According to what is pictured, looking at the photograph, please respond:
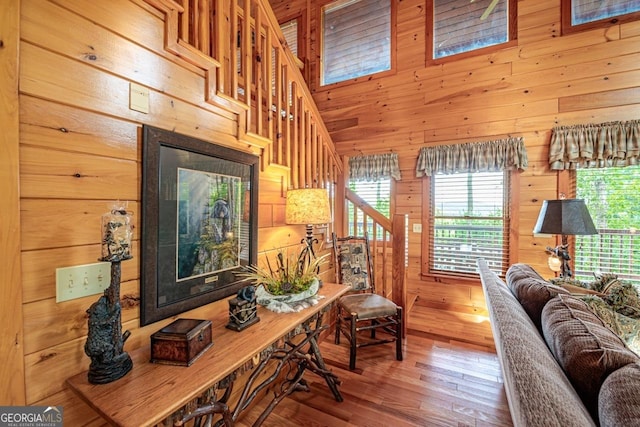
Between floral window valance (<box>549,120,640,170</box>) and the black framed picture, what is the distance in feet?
11.1

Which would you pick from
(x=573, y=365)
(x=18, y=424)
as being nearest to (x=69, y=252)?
(x=18, y=424)

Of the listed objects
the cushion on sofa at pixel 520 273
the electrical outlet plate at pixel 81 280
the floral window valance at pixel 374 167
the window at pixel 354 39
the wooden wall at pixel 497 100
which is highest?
the window at pixel 354 39

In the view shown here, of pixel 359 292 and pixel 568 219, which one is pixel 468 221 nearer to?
pixel 568 219

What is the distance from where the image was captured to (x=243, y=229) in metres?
1.82

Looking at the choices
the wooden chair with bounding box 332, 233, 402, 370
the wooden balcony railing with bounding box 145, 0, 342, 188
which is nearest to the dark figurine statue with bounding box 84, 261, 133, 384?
the wooden balcony railing with bounding box 145, 0, 342, 188

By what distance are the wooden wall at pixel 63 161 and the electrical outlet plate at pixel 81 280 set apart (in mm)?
25

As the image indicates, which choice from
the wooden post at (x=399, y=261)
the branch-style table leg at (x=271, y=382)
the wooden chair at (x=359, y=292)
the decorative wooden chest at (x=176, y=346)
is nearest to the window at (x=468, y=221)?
the wooden post at (x=399, y=261)

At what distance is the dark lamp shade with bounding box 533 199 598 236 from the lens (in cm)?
208

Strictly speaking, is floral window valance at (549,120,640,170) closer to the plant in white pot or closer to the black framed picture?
the plant in white pot

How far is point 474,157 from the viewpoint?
3.27 meters

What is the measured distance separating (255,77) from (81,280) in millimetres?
1788

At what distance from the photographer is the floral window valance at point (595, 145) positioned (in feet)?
8.79

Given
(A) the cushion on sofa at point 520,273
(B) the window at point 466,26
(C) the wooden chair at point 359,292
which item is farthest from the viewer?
(B) the window at point 466,26

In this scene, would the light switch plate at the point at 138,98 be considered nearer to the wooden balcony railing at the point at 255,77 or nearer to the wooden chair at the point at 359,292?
the wooden balcony railing at the point at 255,77
